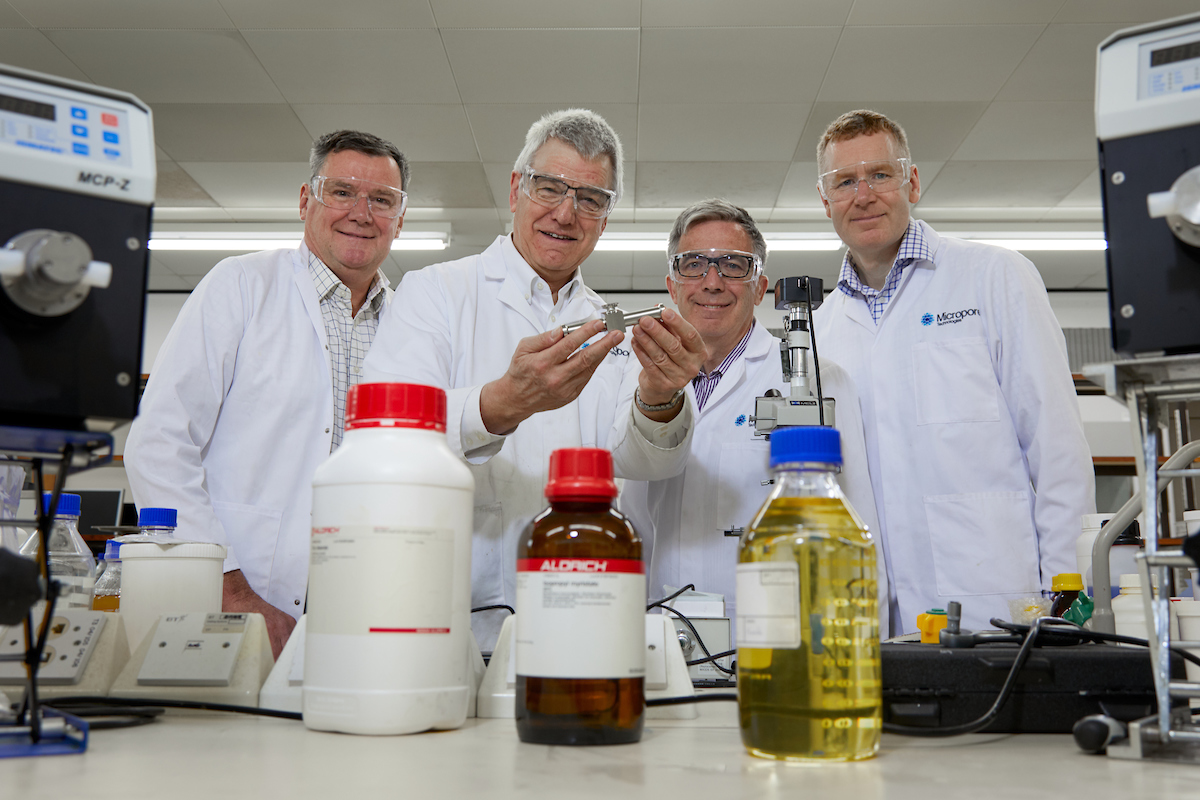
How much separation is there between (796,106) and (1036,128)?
121cm

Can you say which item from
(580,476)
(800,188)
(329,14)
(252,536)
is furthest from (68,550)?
(800,188)

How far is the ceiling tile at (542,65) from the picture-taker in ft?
12.0

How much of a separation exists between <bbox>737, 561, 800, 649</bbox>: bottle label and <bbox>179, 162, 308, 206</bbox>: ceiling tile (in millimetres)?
4638

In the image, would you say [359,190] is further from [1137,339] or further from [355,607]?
[1137,339]

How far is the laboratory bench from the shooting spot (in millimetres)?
518

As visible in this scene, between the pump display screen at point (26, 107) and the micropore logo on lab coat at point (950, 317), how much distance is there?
6.10 feet

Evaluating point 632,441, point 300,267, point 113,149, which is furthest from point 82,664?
point 300,267

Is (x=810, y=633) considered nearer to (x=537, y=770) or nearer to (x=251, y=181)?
(x=537, y=770)

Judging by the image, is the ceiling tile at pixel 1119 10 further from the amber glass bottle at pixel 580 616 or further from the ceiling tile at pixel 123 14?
the amber glass bottle at pixel 580 616

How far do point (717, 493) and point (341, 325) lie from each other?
100 cm

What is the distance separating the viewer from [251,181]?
497 cm

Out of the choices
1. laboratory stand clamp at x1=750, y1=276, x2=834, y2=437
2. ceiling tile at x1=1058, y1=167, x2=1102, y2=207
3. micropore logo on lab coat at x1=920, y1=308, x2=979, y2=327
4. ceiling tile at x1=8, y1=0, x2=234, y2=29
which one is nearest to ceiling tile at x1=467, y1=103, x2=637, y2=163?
ceiling tile at x1=8, y1=0, x2=234, y2=29

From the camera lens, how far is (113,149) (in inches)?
26.6

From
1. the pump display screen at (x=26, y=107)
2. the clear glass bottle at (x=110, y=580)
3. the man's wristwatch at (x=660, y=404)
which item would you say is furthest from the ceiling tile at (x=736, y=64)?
the pump display screen at (x=26, y=107)
